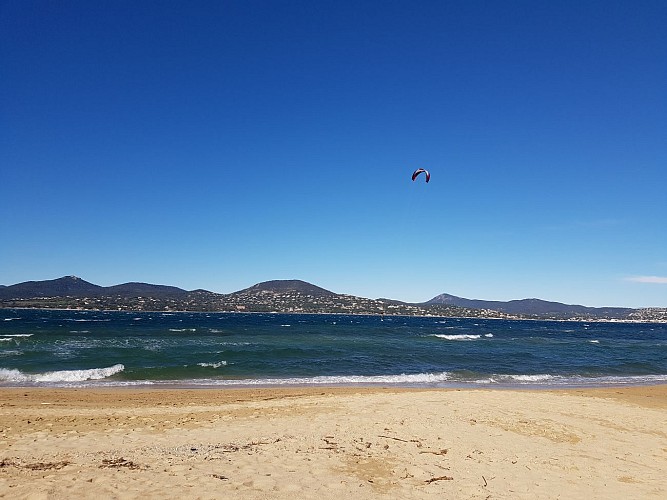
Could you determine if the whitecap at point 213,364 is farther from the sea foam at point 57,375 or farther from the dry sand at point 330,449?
the dry sand at point 330,449

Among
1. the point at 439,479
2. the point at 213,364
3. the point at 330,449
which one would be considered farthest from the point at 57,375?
the point at 439,479

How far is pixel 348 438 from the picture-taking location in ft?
31.3

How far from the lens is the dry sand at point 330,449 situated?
21.7ft

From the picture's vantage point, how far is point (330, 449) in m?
8.64

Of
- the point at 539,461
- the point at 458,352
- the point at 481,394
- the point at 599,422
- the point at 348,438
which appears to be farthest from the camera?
the point at 458,352

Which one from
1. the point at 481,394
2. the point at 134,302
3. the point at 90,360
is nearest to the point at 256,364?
the point at 90,360

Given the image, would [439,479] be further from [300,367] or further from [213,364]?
Result: [213,364]

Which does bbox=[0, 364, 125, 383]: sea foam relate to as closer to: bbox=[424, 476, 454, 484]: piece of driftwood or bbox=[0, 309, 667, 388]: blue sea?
bbox=[0, 309, 667, 388]: blue sea

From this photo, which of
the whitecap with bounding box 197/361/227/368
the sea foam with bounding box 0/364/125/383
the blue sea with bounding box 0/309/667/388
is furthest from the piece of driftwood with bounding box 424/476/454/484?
the whitecap with bounding box 197/361/227/368

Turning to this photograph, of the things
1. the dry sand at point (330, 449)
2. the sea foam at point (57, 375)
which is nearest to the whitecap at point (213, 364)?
the sea foam at point (57, 375)

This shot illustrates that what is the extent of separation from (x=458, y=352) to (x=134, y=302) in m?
176

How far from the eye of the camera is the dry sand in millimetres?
6613

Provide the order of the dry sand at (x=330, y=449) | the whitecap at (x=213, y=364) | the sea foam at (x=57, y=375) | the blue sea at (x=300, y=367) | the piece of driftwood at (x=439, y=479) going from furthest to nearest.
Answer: the whitecap at (x=213, y=364)
the blue sea at (x=300, y=367)
the sea foam at (x=57, y=375)
the piece of driftwood at (x=439, y=479)
the dry sand at (x=330, y=449)

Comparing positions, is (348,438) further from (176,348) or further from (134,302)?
(134,302)
